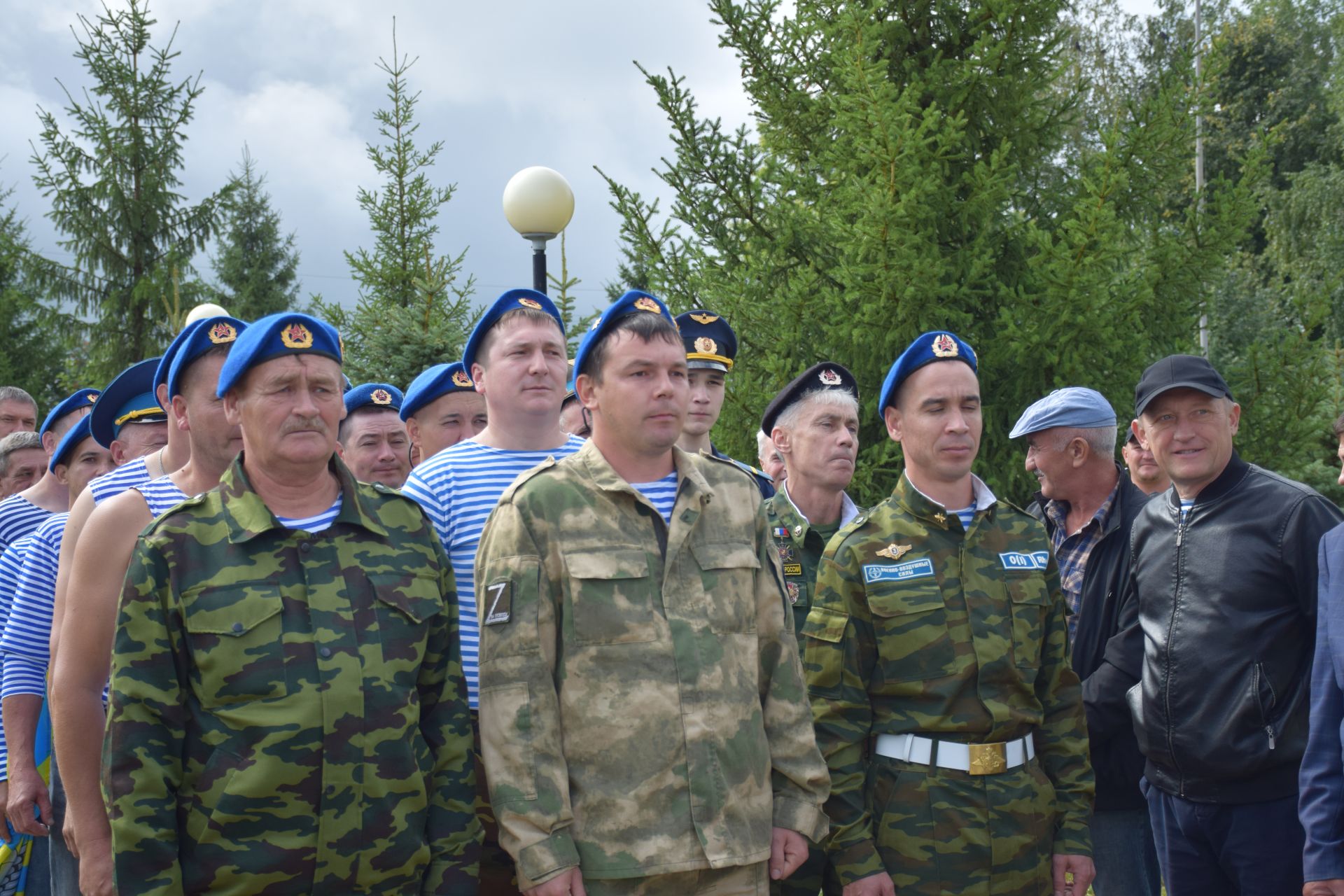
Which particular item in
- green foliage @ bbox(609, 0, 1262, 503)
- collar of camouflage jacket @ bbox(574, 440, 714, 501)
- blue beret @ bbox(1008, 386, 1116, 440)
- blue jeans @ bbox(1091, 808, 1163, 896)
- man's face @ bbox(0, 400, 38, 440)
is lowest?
blue jeans @ bbox(1091, 808, 1163, 896)

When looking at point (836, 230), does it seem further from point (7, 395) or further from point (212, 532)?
point (7, 395)

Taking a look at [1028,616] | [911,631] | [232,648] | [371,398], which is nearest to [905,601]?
[911,631]

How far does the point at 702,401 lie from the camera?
4770mm

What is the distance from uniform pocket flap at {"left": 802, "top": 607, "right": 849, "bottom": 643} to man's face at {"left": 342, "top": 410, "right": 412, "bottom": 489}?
8.05 feet

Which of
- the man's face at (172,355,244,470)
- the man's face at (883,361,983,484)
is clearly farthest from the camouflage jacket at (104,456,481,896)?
the man's face at (883,361,983,484)

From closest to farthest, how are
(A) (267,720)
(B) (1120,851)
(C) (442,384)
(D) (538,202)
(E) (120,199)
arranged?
(A) (267,720), (B) (1120,851), (C) (442,384), (D) (538,202), (E) (120,199)

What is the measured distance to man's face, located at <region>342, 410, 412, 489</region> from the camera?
516 cm

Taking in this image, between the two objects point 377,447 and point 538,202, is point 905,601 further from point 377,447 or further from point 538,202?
point 538,202

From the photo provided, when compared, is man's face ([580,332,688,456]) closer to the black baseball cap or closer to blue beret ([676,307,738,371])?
the black baseball cap

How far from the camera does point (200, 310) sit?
646 cm

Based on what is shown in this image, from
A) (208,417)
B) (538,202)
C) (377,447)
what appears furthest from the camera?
(538,202)

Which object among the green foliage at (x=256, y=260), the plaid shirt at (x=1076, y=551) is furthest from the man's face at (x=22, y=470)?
the green foliage at (x=256, y=260)

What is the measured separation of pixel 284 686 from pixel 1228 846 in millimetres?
3019

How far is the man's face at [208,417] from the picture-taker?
3125 mm
